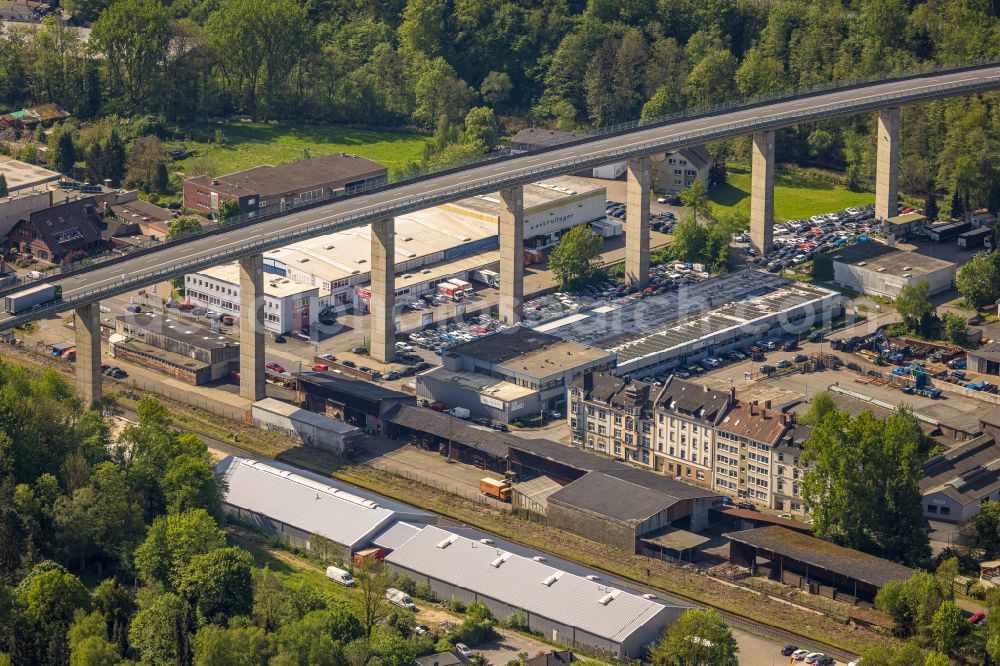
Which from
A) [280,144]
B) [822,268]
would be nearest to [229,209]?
[280,144]

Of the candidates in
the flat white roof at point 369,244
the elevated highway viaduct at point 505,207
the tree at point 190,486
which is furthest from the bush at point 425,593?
the flat white roof at point 369,244

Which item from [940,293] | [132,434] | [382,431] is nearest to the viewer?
[132,434]

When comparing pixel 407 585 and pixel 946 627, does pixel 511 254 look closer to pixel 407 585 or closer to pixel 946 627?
pixel 407 585

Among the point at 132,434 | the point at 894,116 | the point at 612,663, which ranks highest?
the point at 894,116


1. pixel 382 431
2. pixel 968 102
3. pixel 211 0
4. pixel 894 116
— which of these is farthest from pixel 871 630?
pixel 211 0

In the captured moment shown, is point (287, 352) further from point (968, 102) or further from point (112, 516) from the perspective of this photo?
point (968, 102)

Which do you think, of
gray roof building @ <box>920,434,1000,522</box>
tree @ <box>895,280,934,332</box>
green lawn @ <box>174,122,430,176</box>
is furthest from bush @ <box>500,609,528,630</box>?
green lawn @ <box>174,122,430,176</box>

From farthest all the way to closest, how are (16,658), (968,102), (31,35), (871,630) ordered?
1. (31,35)
2. (968,102)
3. (871,630)
4. (16,658)
